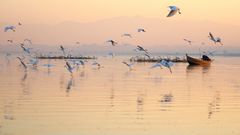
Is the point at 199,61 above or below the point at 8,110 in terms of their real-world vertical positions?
above

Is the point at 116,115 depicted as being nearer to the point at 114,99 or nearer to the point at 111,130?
the point at 111,130

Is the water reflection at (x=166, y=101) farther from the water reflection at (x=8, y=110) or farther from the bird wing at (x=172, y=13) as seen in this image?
the water reflection at (x=8, y=110)

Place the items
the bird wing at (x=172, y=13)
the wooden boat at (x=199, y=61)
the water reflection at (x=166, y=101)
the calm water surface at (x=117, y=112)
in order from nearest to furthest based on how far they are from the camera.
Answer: the calm water surface at (x=117, y=112)
the bird wing at (x=172, y=13)
the water reflection at (x=166, y=101)
the wooden boat at (x=199, y=61)

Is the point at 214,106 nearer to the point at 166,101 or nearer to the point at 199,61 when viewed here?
the point at 166,101

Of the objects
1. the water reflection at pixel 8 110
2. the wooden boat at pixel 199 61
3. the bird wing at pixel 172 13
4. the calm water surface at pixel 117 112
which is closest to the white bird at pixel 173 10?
the bird wing at pixel 172 13

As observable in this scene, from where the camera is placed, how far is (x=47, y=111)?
16.7 meters

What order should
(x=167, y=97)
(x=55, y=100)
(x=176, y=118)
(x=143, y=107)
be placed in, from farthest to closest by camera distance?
(x=167, y=97), (x=55, y=100), (x=143, y=107), (x=176, y=118)

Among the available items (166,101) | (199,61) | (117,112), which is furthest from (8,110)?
(199,61)

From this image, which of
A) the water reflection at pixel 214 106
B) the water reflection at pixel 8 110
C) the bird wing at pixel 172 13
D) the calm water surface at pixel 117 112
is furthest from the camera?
the water reflection at pixel 214 106

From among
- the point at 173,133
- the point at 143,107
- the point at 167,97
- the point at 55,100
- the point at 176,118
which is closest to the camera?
the point at 173,133

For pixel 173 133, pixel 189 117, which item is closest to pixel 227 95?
pixel 189 117

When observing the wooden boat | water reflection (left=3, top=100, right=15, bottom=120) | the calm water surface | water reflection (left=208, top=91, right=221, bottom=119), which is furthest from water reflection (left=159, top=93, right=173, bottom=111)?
the wooden boat

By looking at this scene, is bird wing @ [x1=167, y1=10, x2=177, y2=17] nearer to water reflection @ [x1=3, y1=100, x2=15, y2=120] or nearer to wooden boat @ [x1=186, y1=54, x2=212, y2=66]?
water reflection @ [x1=3, y1=100, x2=15, y2=120]

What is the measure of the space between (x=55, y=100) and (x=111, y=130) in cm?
710
